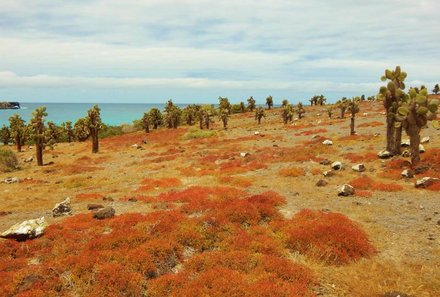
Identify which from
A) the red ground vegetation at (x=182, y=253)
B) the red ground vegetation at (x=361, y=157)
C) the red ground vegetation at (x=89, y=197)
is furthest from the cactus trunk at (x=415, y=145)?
the red ground vegetation at (x=89, y=197)

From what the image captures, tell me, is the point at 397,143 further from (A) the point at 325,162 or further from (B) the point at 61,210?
(B) the point at 61,210

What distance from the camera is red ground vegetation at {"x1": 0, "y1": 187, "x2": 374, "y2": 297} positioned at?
13266mm

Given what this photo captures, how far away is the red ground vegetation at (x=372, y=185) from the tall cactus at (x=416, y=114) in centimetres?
629

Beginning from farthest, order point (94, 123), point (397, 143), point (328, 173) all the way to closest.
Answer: point (94, 123) → point (397, 143) → point (328, 173)

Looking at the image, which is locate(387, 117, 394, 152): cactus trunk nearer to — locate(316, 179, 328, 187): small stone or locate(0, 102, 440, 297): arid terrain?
locate(0, 102, 440, 297): arid terrain

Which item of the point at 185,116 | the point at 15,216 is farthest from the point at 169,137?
the point at 15,216

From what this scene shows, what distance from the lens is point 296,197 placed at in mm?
26688

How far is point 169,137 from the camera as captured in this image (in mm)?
92000

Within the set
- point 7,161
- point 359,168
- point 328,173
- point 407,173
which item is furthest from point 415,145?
point 7,161

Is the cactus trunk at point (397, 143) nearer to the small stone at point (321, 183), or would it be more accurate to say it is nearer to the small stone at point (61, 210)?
the small stone at point (321, 183)

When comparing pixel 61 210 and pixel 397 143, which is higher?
pixel 397 143

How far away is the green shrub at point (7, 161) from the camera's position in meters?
55.0

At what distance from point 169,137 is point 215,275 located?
3135 inches

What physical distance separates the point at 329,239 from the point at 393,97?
1070 inches
